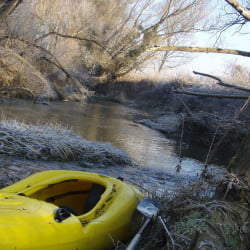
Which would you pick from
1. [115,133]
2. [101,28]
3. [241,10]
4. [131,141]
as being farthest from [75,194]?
[101,28]

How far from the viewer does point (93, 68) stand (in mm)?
17391

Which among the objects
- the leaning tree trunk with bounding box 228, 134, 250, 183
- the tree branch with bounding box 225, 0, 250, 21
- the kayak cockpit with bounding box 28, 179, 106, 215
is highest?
the tree branch with bounding box 225, 0, 250, 21

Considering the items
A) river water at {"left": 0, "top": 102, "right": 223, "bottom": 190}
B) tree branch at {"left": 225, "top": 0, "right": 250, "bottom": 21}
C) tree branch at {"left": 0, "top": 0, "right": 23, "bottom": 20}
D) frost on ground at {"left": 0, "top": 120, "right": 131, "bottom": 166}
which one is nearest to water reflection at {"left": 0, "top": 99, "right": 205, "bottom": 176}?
river water at {"left": 0, "top": 102, "right": 223, "bottom": 190}

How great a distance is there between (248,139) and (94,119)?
10185mm

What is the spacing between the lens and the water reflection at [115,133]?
7790 millimetres

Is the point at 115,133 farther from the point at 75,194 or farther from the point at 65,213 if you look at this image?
the point at 65,213

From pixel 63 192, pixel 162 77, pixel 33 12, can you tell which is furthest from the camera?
pixel 162 77

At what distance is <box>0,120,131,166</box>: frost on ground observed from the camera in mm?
5828

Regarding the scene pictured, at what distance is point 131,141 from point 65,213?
7.43m

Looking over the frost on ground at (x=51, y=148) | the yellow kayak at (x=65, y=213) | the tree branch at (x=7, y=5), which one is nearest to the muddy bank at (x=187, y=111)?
the frost on ground at (x=51, y=148)

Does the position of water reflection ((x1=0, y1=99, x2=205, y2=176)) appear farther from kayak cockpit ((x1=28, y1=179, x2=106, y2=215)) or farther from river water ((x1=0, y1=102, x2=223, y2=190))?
kayak cockpit ((x1=28, y1=179, x2=106, y2=215))

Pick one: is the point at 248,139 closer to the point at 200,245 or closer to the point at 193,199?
the point at 193,199

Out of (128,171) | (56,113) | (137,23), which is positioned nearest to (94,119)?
(56,113)

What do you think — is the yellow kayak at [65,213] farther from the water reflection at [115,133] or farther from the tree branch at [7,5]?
the tree branch at [7,5]
